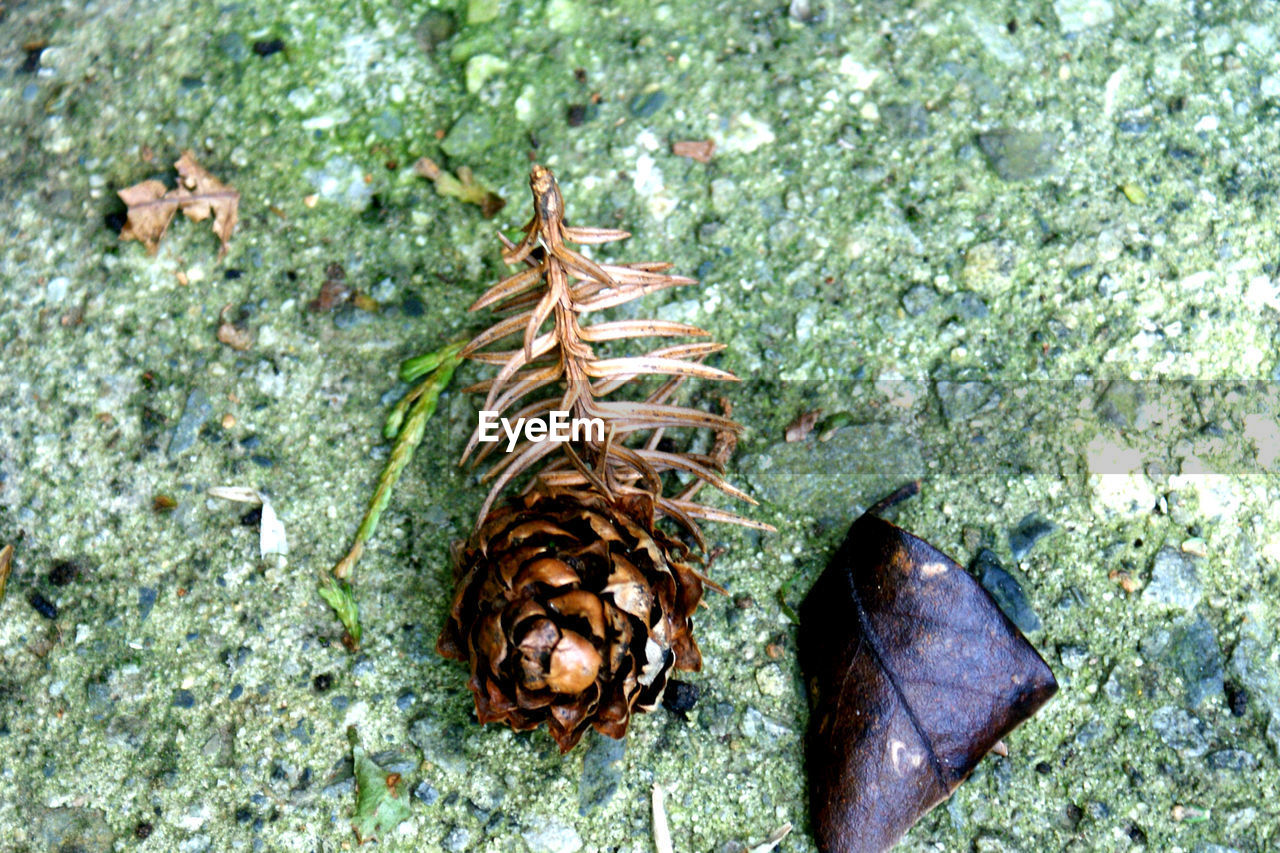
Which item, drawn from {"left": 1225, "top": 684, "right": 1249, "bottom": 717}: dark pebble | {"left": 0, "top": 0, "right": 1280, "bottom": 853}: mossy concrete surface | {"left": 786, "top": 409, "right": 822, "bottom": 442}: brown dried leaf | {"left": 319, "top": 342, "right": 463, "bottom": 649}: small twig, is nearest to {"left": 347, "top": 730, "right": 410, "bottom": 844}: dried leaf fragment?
{"left": 0, "top": 0, "right": 1280, "bottom": 853}: mossy concrete surface

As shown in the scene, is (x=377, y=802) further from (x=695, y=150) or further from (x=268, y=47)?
(x=268, y=47)

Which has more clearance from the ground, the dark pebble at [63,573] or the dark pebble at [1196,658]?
the dark pebble at [63,573]

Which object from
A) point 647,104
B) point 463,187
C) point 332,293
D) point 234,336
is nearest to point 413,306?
point 332,293

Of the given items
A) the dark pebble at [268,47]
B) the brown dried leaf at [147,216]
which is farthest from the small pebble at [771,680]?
the dark pebble at [268,47]

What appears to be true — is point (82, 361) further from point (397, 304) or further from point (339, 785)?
point (339, 785)

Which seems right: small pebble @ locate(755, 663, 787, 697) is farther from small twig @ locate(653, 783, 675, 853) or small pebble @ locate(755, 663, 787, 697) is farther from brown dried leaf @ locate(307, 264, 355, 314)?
brown dried leaf @ locate(307, 264, 355, 314)

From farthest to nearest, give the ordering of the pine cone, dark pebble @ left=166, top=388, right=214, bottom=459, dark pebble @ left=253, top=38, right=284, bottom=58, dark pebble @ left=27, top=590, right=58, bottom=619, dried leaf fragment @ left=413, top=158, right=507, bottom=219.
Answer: dark pebble @ left=253, top=38, right=284, bottom=58, dried leaf fragment @ left=413, top=158, right=507, bottom=219, dark pebble @ left=166, top=388, right=214, bottom=459, dark pebble @ left=27, top=590, right=58, bottom=619, the pine cone

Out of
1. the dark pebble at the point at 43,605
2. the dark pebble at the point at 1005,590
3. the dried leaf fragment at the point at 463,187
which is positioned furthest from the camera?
the dried leaf fragment at the point at 463,187

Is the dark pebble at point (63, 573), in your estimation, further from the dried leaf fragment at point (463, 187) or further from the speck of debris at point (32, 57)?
the speck of debris at point (32, 57)
